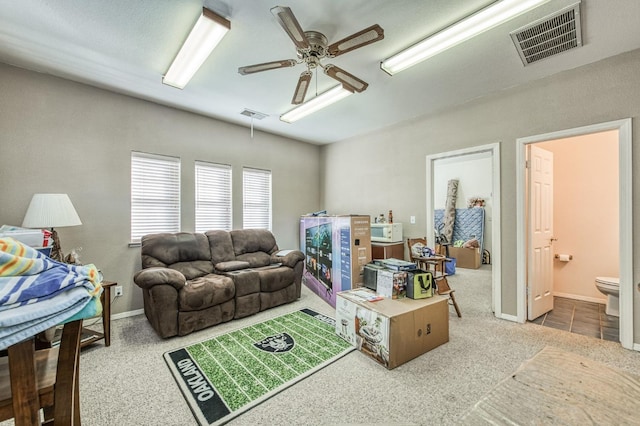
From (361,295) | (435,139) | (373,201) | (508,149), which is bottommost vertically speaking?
(361,295)

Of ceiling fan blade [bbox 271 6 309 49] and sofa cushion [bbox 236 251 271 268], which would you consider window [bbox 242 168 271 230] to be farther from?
ceiling fan blade [bbox 271 6 309 49]

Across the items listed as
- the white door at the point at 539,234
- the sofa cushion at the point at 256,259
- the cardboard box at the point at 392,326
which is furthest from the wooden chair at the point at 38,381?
the white door at the point at 539,234

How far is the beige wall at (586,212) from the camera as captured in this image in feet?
12.3

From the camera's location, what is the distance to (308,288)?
15.2 feet

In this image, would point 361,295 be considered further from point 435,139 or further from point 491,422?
point 435,139

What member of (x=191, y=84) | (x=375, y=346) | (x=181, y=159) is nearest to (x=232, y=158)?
(x=181, y=159)

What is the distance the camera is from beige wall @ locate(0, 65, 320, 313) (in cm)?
282

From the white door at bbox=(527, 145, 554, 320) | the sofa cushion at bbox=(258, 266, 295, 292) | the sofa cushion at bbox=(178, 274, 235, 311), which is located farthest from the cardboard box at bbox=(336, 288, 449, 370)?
Result: the white door at bbox=(527, 145, 554, 320)

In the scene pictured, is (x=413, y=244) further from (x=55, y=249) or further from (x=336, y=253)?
(x=55, y=249)

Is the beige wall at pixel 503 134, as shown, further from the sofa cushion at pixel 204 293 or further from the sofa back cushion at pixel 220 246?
the sofa cushion at pixel 204 293

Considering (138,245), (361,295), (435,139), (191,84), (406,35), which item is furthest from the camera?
(435,139)

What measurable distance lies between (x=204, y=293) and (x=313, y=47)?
264cm

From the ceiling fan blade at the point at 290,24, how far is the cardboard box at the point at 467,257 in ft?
19.5

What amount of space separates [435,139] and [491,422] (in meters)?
3.79
